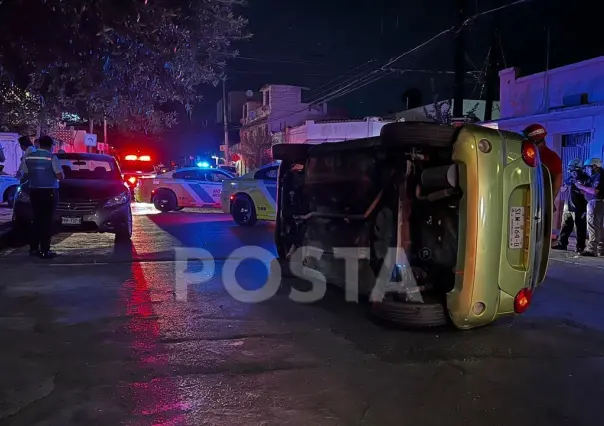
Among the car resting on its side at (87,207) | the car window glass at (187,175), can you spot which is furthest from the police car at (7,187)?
the car resting on its side at (87,207)

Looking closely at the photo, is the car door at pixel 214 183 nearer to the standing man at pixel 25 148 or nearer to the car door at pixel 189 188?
the car door at pixel 189 188

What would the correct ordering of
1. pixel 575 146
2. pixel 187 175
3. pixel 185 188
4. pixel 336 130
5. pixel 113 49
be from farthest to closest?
1. pixel 336 130
2. pixel 187 175
3. pixel 185 188
4. pixel 575 146
5. pixel 113 49

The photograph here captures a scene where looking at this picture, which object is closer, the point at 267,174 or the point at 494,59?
the point at 267,174

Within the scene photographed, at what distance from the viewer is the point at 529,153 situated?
4738 millimetres

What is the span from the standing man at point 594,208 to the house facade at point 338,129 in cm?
2550

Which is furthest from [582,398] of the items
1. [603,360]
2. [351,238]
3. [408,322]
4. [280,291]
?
[280,291]

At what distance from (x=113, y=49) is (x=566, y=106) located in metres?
11.2

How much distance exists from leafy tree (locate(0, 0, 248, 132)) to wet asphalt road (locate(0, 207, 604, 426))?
2.99 m

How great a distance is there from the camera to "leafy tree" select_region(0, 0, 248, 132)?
6.57 meters

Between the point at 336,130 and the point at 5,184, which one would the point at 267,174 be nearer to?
the point at 5,184

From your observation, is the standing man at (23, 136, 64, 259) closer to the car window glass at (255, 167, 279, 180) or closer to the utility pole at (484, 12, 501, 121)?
the car window glass at (255, 167, 279, 180)

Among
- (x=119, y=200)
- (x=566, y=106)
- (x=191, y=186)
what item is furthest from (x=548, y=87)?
(x=119, y=200)

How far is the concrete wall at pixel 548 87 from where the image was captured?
532 inches

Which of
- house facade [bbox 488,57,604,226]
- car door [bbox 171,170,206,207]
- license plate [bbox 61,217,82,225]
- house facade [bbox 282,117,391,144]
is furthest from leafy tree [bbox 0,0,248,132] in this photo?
house facade [bbox 282,117,391,144]
